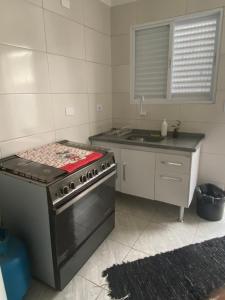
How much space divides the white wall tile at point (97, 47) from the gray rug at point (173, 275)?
2.09 m

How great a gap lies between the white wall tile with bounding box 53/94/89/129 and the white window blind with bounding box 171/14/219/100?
3.45ft

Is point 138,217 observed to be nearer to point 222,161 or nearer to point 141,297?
point 141,297

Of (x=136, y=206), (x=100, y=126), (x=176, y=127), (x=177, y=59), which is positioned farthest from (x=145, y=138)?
(x=177, y=59)

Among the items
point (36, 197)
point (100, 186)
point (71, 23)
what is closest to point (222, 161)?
point (100, 186)

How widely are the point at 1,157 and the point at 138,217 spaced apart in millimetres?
1490

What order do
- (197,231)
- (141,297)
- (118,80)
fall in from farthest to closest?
(118,80)
(197,231)
(141,297)

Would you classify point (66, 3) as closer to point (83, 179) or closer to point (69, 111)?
point (69, 111)

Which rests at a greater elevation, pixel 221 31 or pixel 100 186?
pixel 221 31

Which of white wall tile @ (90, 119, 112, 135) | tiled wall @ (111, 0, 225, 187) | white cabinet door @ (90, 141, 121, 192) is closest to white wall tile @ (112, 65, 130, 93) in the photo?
tiled wall @ (111, 0, 225, 187)

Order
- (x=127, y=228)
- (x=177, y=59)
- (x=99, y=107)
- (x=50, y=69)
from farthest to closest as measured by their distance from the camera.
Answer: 1. (x=99, y=107)
2. (x=177, y=59)
3. (x=127, y=228)
4. (x=50, y=69)

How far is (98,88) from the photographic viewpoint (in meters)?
2.51

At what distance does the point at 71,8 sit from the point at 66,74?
0.62 m

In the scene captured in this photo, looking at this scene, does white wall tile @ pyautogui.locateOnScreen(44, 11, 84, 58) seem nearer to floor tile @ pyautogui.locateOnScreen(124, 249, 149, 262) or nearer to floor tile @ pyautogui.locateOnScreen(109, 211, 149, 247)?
floor tile @ pyautogui.locateOnScreen(109, 211, 149, 247)

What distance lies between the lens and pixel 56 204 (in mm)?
1218
